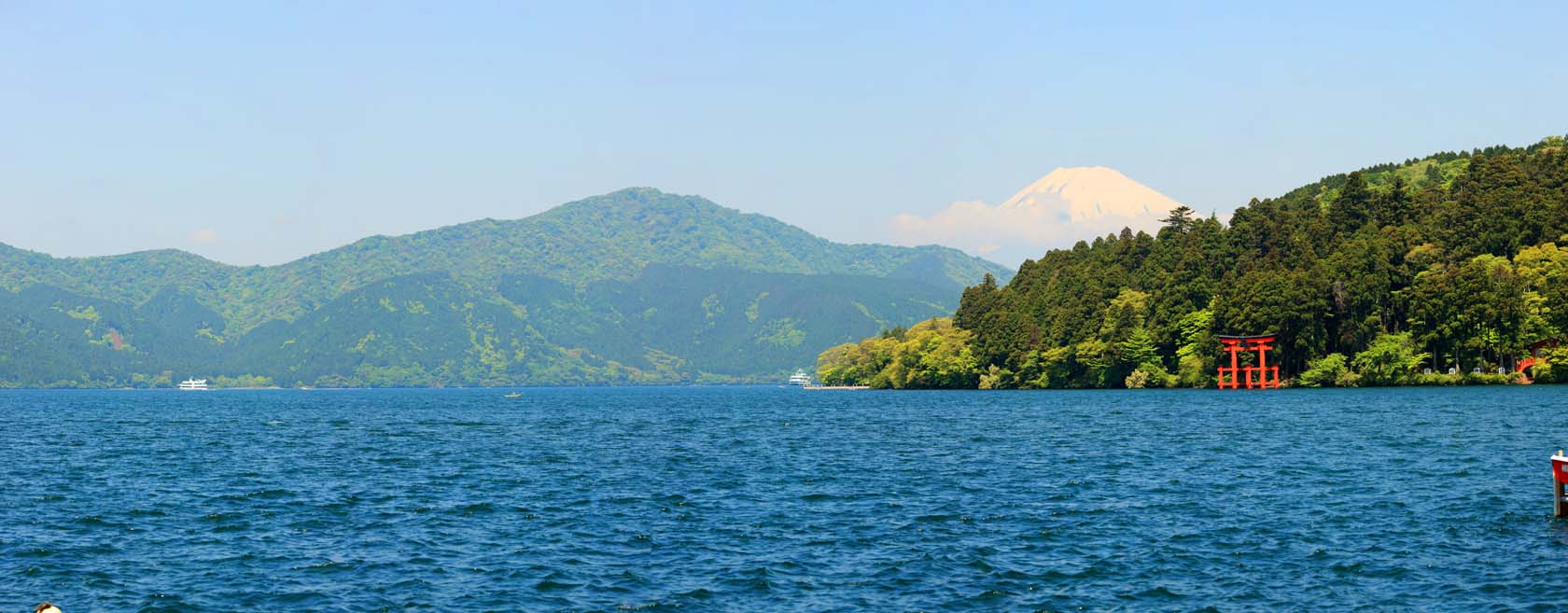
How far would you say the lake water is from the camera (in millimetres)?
35375

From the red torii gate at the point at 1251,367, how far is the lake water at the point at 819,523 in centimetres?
7815

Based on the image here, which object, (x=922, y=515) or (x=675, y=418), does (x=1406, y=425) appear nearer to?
(x=922, y=515)

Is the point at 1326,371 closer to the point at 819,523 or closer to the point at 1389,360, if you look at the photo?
the point at 1389,360

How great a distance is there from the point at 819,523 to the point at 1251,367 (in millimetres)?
138283

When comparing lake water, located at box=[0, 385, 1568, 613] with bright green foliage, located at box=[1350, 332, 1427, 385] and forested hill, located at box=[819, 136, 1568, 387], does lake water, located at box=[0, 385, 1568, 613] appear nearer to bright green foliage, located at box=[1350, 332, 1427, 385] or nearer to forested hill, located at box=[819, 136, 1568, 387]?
forested hill, located at box=[819, 136, 1568, 387]

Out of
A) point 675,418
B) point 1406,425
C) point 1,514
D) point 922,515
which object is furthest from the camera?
point 675,418

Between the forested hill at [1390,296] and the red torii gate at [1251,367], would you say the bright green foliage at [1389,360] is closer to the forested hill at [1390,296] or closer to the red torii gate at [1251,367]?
the forested hill at [1390,296]

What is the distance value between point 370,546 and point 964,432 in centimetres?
5915

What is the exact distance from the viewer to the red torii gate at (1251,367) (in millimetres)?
170750

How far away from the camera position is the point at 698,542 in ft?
143

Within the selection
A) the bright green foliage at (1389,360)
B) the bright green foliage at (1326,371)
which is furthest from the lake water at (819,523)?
the bright green foliage at (1326,371)

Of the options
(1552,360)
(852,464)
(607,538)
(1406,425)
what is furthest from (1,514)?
(1552,360)

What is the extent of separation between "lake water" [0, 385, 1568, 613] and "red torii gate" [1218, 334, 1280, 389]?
78.2m

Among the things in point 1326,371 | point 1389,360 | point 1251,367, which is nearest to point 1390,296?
point 1389,360
